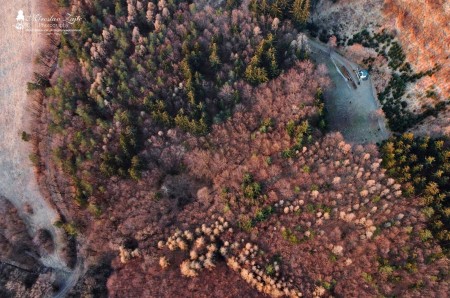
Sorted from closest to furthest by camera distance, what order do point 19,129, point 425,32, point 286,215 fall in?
point 286,215, point 425,32, point 19,129

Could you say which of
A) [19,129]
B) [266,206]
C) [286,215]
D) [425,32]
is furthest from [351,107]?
[19,129]

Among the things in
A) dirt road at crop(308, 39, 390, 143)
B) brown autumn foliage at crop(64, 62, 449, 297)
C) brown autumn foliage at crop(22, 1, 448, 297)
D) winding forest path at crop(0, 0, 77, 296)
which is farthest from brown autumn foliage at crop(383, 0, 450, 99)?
winding forest path at crop(0, 0, 77, 296)

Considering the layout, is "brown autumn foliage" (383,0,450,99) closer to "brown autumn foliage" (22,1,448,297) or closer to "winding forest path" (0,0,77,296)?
"brown autumn foliage" (22,1,448,297)

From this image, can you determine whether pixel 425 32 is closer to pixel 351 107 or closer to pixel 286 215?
pixel 351 107

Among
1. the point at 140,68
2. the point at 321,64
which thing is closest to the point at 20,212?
the point at 140,68

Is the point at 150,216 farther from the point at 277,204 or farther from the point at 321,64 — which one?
the point at 321,64

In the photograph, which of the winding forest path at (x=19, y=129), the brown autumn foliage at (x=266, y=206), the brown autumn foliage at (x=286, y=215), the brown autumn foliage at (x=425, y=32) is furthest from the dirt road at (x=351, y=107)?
the winding forest path at (x=19, y=129)
